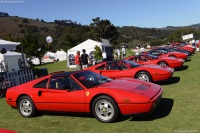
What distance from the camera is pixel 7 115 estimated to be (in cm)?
778

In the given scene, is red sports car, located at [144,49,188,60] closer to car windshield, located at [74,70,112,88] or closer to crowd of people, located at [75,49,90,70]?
crowd of people, located at [75,49,90,70]

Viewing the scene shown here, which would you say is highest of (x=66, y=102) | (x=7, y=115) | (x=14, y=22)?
(x=14, y=22)

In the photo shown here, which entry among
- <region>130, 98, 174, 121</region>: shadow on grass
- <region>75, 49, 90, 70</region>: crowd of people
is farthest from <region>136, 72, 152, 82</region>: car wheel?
<region>75, 49, 90, 70</region>: crowd of people

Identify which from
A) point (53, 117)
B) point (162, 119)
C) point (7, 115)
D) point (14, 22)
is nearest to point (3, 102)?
point (7, 115)

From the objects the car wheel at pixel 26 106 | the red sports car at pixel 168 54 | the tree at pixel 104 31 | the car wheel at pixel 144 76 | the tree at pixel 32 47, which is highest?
the tree at pixel 104 31

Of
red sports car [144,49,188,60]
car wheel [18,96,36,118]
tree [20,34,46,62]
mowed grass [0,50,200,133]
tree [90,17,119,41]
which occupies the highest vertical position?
tree [90,17,119,41]

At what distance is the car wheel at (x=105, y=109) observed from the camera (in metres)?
5.79

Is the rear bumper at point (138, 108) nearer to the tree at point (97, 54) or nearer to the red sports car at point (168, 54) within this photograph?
the red sports car at point (168, 54)

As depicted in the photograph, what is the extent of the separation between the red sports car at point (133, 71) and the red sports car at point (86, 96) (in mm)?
3306

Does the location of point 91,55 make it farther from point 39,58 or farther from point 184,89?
point 39,58

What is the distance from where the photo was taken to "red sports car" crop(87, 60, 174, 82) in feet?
32.7

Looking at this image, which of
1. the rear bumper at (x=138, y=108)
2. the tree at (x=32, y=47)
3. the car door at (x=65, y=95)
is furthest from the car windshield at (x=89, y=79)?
the tree at (x=32, y=47)

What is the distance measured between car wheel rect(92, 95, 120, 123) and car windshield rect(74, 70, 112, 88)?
0.54 m

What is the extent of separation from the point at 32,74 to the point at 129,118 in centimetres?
894
